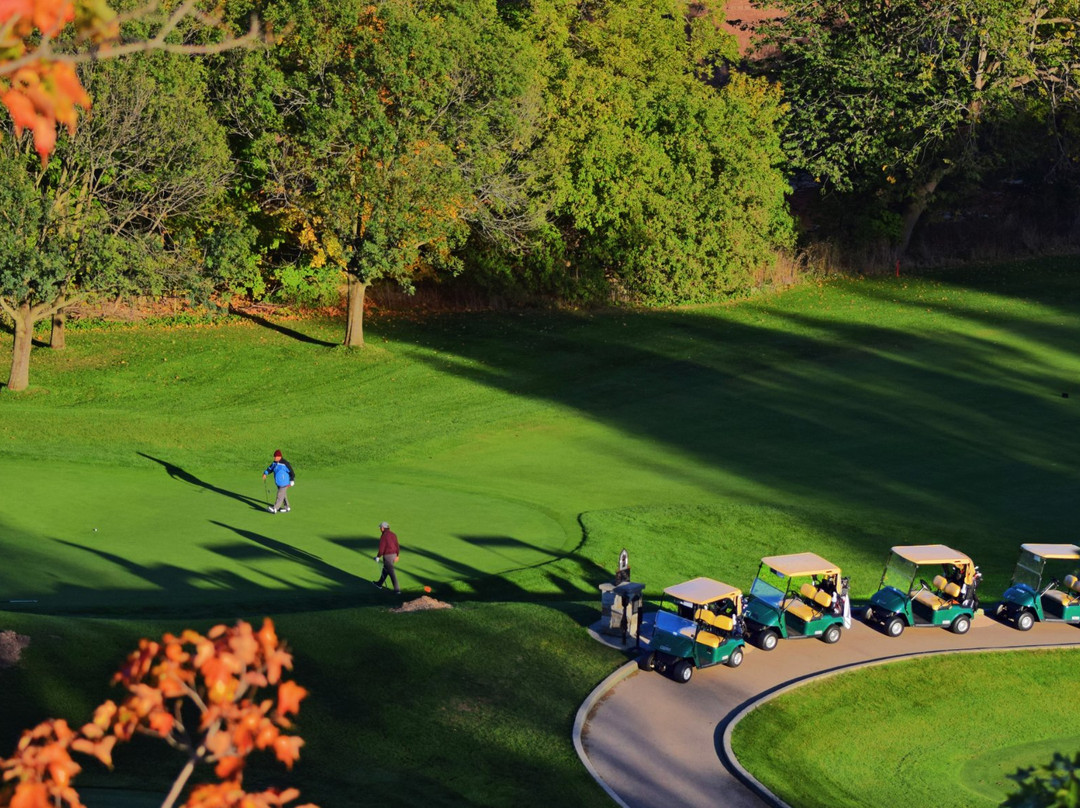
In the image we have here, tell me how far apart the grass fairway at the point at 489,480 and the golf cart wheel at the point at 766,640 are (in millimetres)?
2903

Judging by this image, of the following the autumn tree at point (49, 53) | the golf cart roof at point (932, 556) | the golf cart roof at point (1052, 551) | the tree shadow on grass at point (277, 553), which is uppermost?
the autumn tree at point (49, 53)

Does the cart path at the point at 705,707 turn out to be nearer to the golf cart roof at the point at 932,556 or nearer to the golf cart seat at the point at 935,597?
the golf cart seat at the point at 935,597

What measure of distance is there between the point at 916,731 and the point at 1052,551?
668 centimetres

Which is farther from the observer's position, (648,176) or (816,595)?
(648,176)

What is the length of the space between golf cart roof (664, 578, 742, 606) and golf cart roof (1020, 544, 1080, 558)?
691cm

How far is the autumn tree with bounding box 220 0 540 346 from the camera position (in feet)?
145

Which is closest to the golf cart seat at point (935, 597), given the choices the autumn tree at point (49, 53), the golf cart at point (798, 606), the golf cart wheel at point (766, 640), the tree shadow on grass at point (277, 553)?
the golf cart at point (798, 606)

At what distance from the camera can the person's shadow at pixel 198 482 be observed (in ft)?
96.4

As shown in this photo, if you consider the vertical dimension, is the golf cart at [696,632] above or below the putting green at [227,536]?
above

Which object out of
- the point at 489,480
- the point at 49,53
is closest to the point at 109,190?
the point at 489,480

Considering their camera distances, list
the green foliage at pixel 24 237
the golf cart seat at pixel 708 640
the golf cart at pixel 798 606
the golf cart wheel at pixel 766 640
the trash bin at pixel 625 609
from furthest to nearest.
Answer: the green foliage at pixel 24 237 → the golf cart at pixel 798 606 → the golf cart wheel at pixel 766 640 → the trash bin at pixel 625 609 → the golf cart seat at pixel 708 640

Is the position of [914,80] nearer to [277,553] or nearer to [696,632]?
[277,553]

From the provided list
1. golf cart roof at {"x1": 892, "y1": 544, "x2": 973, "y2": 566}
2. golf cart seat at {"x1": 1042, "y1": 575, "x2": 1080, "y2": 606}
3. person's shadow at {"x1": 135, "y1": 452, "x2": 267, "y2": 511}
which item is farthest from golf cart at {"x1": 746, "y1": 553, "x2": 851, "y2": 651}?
person's shadow at {"x1": 135, "y1": 452, "x2": 267, "y2": 511}

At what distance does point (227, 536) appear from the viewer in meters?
26.5
